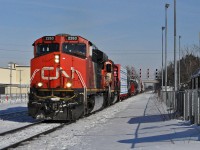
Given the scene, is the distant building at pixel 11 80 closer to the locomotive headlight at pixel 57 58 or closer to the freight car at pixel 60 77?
the freight car at pixel 60 77

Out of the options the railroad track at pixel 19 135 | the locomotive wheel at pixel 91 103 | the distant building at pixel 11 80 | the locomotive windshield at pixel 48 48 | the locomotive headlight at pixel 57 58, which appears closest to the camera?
the railroad track at pixel 19 135

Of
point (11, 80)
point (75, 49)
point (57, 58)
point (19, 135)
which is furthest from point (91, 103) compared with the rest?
point (11, 80)

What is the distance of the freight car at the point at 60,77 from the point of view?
639 inches

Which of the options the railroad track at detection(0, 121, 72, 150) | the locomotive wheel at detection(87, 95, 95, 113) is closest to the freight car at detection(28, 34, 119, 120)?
the locomotive wheel at detection(87, 95, 95, 113)

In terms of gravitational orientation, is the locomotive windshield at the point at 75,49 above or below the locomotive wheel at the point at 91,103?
above

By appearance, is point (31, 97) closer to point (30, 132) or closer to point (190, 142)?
point (30, 132)

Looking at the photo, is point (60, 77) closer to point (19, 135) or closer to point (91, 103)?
point (91, 103)

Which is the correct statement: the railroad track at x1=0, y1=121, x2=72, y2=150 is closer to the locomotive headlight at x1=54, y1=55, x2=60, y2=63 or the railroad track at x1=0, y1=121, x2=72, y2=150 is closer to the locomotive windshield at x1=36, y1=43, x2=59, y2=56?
the locomotive headlight at x1=54, y1=55, x2=60, y2=63

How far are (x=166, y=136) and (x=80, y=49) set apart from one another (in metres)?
7.98

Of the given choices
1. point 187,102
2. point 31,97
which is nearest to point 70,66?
point 31,97

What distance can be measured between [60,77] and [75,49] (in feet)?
5.98

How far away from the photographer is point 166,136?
441 inches

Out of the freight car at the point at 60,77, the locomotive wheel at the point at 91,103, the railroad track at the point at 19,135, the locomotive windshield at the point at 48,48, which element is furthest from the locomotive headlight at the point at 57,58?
the locomotive wheel at the point at 91,103

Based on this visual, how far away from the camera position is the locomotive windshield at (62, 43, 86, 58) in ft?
57.8
